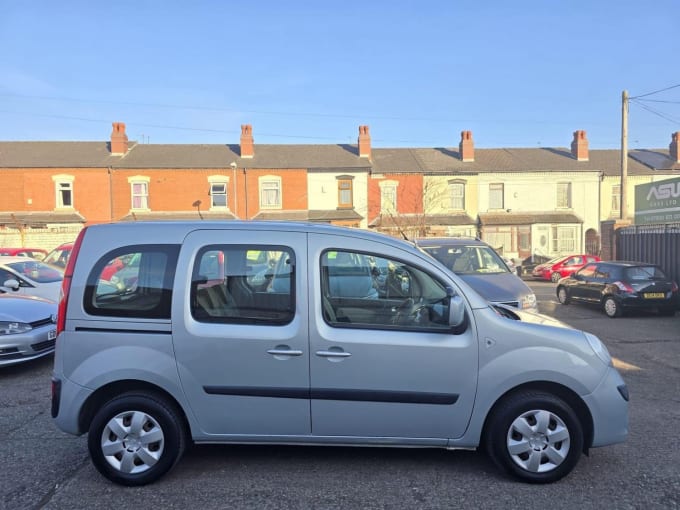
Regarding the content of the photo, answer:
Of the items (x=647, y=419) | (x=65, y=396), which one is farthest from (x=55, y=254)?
(x=647, y=419)

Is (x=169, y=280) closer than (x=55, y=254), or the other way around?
(x=169, y=280)

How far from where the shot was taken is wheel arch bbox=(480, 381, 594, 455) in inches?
136

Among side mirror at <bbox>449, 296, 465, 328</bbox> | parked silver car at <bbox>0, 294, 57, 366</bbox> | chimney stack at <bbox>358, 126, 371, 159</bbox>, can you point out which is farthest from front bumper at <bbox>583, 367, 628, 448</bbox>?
chimney stack at <bbox>358, 126, 371, 159</bbox>

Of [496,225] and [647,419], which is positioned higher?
[496,225]

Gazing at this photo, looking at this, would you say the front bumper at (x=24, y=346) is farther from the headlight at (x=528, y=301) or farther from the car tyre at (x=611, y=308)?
the car tyre at (x=611, y=308)

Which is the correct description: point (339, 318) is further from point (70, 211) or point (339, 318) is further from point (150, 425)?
point (70, 211)

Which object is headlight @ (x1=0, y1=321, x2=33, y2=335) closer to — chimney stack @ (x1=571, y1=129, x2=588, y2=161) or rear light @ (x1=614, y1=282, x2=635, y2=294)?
rear light @ (x1=614, y1=282, x2=635, y2=294)

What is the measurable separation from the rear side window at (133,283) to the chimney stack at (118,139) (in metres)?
31.0

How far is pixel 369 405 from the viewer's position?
3383mm

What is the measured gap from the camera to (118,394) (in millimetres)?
3488

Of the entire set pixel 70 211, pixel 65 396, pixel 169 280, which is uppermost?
pixel 70 211

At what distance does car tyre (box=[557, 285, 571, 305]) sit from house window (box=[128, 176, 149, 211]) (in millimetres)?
24785

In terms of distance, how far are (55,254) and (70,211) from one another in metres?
15.5

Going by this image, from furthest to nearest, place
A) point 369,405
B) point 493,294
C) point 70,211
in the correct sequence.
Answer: point 70,211, point 493,294, point 369,405
